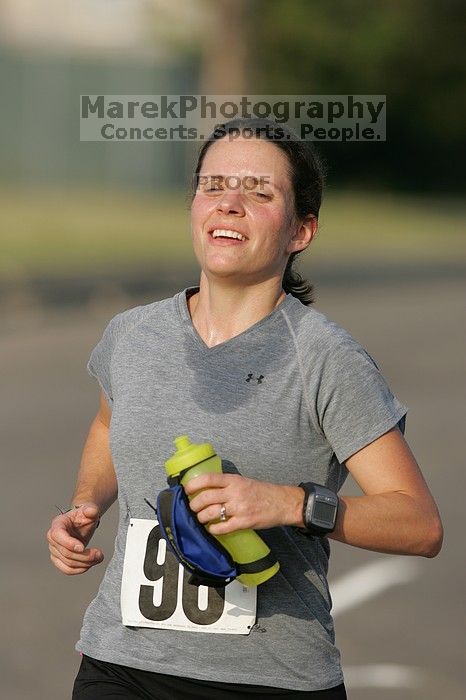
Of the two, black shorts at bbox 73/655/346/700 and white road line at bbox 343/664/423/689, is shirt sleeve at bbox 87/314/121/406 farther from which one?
white road line at bbox 343/664/423/689

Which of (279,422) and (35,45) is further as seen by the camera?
(35,45)

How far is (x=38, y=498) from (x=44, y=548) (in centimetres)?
109

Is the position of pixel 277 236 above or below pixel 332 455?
above

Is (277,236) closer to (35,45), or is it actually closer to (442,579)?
(442,579)

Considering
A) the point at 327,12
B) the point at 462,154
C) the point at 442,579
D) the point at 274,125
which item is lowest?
the point at 442,579

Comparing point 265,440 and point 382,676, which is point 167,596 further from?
point 382,676

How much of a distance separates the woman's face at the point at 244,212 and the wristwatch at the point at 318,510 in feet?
1.95

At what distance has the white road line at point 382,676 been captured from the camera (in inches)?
236

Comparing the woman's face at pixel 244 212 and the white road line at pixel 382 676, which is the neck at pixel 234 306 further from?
the white road line at pixel 382 676

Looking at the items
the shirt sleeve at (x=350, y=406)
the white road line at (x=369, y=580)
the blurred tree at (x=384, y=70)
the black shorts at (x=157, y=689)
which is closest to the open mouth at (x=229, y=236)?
the shirt sleeve at (x=350, y=406)

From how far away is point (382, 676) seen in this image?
609 centimetres

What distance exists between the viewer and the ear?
147 inches

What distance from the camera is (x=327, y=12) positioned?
4888 cm

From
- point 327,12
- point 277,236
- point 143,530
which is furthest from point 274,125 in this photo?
point 327,12
